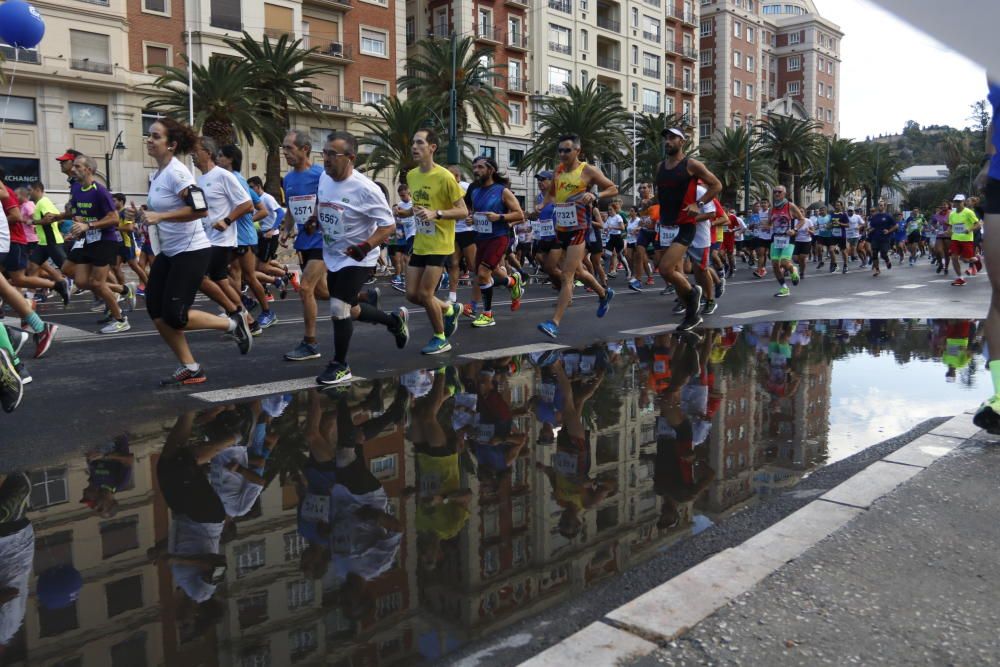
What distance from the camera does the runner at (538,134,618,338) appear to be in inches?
357

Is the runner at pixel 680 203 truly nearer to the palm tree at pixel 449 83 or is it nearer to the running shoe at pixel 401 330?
the running shoe at pixel 401 330

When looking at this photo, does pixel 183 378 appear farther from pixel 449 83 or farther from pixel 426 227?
pixel 449 83

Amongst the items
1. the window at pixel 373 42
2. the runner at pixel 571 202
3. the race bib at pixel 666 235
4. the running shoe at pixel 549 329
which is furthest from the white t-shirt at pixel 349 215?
the window at pixel 373 42

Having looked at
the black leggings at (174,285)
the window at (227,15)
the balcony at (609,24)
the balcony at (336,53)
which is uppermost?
the balcony at (609,24)

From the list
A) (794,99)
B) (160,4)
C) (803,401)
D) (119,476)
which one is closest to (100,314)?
(119,476)

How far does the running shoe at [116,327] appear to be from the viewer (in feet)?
31.7

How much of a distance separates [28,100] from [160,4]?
765 cm

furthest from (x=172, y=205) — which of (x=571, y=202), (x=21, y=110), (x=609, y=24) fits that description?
(x=609, y=24)

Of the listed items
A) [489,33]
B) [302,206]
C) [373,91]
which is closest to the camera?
[302,206]

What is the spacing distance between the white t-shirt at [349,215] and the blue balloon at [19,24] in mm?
7366

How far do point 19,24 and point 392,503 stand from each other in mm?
11053

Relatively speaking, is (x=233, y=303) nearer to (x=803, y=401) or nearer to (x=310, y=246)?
(x=310, y=246)

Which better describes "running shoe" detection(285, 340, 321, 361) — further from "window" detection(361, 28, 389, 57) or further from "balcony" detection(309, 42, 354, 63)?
"window" detection(361, 28, 389, 57)

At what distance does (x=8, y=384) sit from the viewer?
484cm
